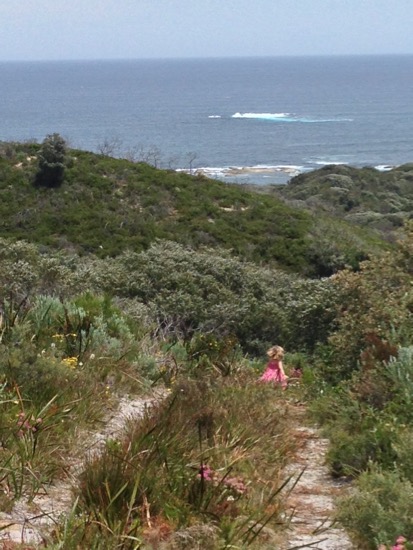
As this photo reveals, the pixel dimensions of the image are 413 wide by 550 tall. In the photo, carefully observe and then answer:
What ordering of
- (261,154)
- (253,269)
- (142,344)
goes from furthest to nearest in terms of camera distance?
(261,154) < (253,269) < (142,344)

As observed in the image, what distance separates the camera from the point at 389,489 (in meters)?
3.92

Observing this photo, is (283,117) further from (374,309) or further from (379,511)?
(379,511)

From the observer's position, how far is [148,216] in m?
33.8

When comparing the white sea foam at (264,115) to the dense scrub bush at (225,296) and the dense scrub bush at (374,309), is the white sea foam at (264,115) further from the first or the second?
the dense scrub bush at (374,309)

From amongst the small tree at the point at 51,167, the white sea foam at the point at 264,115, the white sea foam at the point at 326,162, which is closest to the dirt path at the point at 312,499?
the small tree at the point at 51,167

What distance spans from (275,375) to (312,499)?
12.0ft

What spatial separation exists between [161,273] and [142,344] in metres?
10.4

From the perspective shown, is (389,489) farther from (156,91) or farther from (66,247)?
(156,91)

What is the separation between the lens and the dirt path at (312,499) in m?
3.97

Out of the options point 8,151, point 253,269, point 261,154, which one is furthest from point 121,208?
point 261,154

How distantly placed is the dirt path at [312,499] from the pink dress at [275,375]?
1.48m

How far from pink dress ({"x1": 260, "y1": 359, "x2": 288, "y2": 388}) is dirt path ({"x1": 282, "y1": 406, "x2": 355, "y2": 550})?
4.86 feet

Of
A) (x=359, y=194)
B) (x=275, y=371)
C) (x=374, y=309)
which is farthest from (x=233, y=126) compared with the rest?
(x=275, y=371)

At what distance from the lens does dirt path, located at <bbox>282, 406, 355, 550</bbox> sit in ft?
13.0
